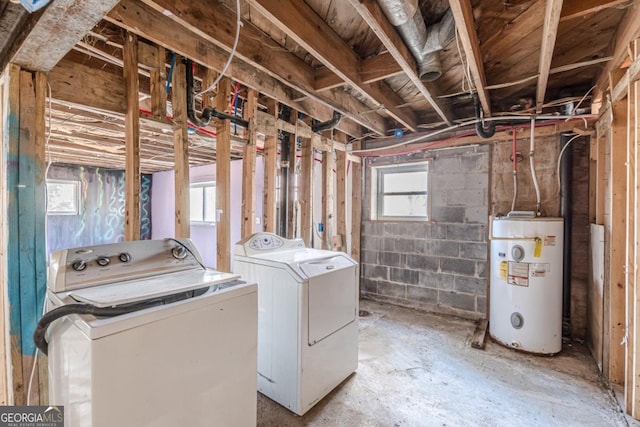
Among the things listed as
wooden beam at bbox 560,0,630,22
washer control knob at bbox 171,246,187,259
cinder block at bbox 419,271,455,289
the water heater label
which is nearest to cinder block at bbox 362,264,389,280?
cinder block at bbox 419,271,455,289

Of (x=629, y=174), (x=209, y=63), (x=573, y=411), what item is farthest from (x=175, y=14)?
(x=573, y=411)

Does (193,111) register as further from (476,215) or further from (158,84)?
(476,215)

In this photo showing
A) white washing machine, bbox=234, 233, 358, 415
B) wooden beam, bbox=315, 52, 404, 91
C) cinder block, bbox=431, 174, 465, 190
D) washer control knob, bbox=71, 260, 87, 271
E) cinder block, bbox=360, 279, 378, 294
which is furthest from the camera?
cinder block, bbox=360, 279, 378, 294

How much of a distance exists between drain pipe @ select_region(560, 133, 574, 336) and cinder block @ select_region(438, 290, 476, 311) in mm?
801

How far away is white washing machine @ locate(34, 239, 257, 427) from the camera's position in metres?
0.97

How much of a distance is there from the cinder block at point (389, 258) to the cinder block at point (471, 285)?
0.73 m

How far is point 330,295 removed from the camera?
198 centimetres

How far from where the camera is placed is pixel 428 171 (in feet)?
11.5

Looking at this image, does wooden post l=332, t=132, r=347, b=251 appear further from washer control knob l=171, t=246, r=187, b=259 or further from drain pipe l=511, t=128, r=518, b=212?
washer control knob l=171, t=246, r=187, b=259

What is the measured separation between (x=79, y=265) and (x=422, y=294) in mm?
3331

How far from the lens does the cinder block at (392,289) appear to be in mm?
3680

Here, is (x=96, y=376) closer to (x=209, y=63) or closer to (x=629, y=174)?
(x=209, y=63)

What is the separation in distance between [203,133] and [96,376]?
210 centimetres

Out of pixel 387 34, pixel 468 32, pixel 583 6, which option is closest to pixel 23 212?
pixel 387 34
